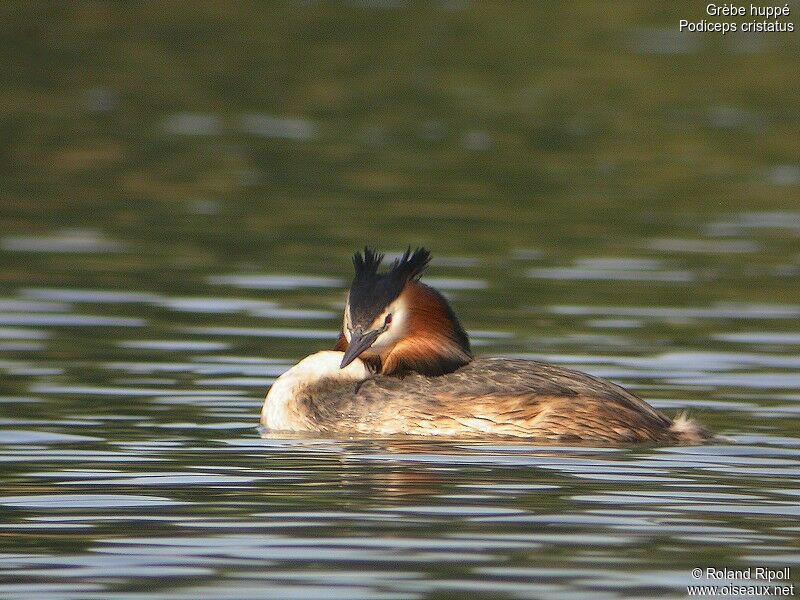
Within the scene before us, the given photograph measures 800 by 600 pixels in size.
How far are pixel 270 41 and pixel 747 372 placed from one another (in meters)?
27.1

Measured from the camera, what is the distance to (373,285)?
14.1 metres

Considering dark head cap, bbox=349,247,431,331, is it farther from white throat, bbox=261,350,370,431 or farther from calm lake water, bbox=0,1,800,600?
calm lake water, bbox=0,1,800,600

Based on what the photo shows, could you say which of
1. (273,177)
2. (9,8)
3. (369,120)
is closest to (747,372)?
(273,177)

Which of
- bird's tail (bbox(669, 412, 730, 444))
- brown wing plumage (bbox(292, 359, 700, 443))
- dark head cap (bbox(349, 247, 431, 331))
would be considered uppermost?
dark head cap (bbox(349, 247, 431, 331))

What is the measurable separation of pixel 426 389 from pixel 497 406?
0.51m

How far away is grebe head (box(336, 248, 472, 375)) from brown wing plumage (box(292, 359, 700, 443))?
0.53 feet

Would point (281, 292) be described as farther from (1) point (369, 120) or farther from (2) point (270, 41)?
(2) point (270, 41)

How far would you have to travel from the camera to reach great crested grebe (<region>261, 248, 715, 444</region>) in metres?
13.3

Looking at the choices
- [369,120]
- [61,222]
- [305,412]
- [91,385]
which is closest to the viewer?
[305,412]

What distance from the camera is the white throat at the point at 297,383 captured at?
13.8 m

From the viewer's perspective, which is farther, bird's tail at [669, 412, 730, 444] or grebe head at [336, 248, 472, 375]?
grebe head at [336, 248, 472, 375]

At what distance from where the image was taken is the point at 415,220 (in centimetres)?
2341

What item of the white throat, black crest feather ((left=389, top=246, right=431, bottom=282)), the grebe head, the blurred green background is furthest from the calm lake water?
black crest feather ((left=389, top=246, right=431, bottom=282))

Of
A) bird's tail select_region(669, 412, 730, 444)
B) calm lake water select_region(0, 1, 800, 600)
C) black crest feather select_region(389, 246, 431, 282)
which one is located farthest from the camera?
black crest feather select_region(389, 246, 431, 282)
